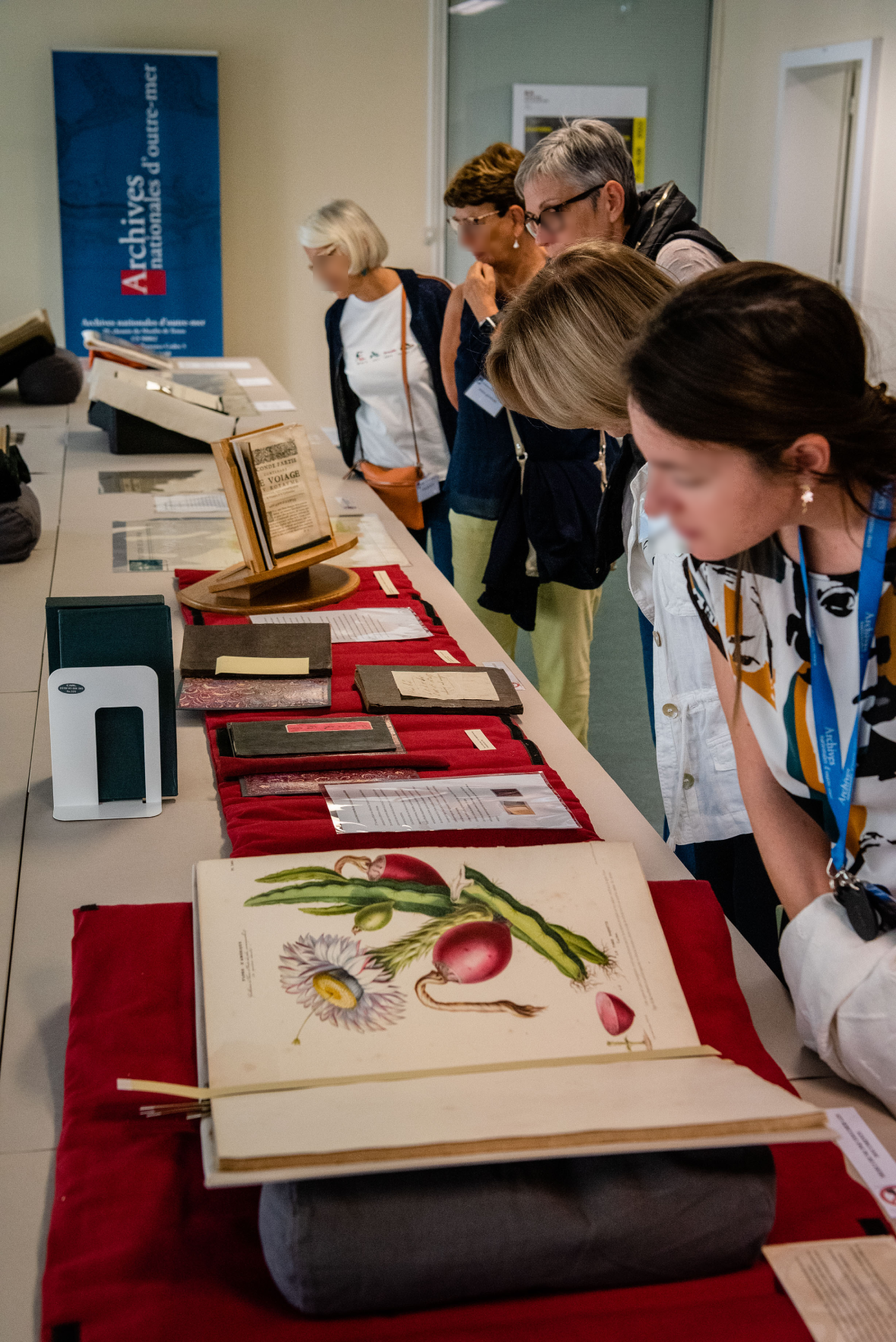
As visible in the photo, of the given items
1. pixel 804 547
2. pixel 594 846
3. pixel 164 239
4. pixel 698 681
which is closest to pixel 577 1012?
pixel 594 846

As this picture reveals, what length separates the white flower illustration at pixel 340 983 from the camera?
0.97 m

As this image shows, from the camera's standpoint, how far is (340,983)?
100 centimetres

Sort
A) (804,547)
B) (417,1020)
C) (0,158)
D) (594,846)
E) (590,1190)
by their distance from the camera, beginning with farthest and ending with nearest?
1. (0,158)
2. (594,846)
3. (804,547)
4. (417,1020)
5. (590,1190)

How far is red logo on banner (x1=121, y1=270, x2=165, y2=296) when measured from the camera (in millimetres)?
7086

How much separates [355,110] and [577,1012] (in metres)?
7.21

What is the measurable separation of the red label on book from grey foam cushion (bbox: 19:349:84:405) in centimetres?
338

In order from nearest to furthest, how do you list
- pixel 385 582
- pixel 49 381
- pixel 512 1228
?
pixel 512 1228
pixel 385 582
pixel 49 381

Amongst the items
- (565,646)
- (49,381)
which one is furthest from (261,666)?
(49,381)

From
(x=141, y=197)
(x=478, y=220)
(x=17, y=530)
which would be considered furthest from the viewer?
(x=141, y=197)

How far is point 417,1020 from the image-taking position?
97 centimetres

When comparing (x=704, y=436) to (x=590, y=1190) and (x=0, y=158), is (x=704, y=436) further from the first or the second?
(x=0, y=158)

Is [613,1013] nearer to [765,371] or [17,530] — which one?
[765,371]

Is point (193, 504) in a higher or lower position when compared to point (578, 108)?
lower

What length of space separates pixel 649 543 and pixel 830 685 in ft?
2.37
